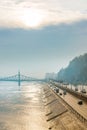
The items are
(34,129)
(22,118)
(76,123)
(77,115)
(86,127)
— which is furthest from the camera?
(22,118)

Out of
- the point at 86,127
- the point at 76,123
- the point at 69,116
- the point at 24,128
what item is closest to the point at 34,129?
the point at 24,128

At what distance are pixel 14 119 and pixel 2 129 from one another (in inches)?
620

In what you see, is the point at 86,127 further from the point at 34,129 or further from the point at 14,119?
the point at 14,119

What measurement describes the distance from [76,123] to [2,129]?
64.9 ft

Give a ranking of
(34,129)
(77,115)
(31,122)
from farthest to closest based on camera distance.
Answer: (31,122)
(34,129)
(77,115)

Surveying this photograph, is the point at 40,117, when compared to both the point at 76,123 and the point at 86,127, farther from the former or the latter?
the point at 86,127

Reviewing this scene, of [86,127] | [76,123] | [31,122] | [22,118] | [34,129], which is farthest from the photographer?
[22,118]

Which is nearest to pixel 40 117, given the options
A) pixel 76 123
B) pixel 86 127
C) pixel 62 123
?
pixel 62 123

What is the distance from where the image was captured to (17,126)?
85625 millimetres

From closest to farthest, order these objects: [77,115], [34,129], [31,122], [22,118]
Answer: [77,115]
[34,129]
[31,122]
[22,118]

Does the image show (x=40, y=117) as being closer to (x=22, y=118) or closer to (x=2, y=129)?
(x=22, y=118)

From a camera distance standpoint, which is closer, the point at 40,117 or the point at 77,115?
the point at 77,115

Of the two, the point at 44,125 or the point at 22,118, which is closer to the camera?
the point at 44,125

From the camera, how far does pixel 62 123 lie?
79.2 metres
